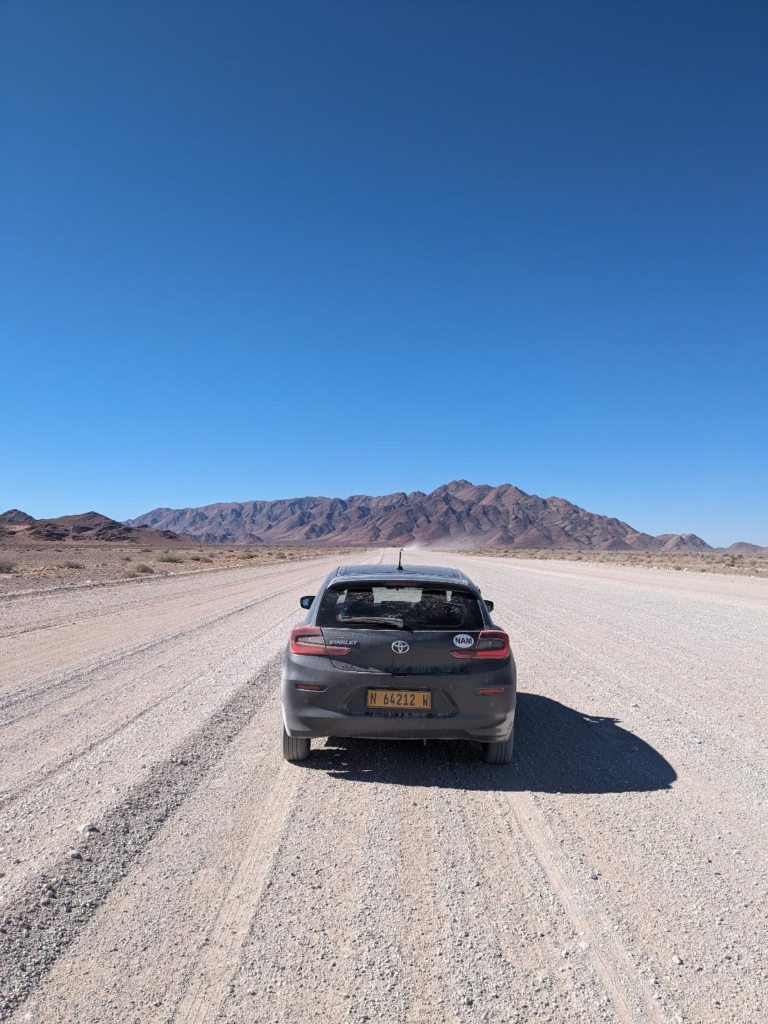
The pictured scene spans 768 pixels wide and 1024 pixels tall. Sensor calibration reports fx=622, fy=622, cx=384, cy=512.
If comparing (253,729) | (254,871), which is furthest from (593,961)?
(253,729)

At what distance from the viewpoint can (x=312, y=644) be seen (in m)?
4.63

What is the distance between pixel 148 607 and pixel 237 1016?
14788 millimetres

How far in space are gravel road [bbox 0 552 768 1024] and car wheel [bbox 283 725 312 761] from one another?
0.09 meters

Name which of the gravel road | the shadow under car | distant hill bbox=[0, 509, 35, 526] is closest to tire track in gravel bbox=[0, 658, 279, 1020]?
the gravel road

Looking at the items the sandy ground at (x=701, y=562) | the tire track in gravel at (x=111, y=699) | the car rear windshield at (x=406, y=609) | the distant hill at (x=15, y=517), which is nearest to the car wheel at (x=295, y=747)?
the car rear windshield at (x=406, y=609)

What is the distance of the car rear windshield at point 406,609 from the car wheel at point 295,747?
928 millimetres

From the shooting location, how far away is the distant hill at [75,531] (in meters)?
103

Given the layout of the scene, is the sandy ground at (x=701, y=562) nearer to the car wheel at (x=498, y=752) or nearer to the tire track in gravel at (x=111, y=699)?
the tire track in gravel at (x=111, y=699)

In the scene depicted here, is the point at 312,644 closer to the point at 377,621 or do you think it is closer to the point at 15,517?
the point at 377,621

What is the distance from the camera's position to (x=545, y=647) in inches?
398

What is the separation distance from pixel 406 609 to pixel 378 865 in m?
2.41

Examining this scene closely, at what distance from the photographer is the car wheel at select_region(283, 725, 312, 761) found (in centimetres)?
481

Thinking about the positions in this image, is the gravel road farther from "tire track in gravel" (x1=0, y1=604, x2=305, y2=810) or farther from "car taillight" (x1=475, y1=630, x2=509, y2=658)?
"car taillight" (x1=475, y1=630, x2=509, y2=658)

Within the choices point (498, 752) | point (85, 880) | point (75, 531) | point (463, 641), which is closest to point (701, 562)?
point (498, 752)
